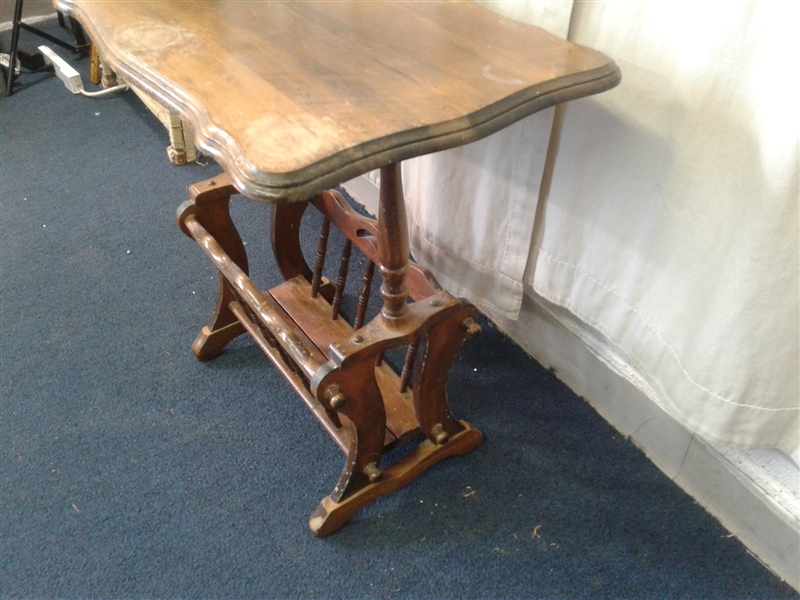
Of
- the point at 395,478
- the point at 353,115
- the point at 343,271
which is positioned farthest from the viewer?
the point at 343,271

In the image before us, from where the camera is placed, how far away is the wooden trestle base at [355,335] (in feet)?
2.68

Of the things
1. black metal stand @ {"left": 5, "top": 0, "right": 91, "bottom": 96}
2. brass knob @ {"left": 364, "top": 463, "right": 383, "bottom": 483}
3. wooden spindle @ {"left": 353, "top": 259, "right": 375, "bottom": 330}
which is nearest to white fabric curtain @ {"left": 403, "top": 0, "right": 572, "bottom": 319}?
wooden spindle @ {"left": 353, "top": 259, "right": 375, "bottom": 330}

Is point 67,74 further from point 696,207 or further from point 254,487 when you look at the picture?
point 696,207

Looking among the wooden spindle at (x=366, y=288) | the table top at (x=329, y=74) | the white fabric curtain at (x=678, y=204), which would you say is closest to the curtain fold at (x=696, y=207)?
the white fabric curtain at (x=678, y=204)

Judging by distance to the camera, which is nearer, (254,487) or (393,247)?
(393,247)

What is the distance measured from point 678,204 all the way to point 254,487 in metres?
0.82

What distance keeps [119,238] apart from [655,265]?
1.33 metres

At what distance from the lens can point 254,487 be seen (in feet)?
3.50

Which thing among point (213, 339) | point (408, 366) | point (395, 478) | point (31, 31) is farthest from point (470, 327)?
point (31, 31)

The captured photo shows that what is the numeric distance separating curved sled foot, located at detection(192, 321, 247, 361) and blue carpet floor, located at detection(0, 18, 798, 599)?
1.0 inches

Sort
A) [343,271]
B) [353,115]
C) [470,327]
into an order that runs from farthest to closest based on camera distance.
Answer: [343,271] < [470,327] < [353,115]

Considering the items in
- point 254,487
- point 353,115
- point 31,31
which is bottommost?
point 254,487

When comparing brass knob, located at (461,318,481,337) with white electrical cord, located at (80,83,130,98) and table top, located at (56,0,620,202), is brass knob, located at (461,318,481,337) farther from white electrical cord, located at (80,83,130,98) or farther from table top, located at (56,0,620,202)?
white electrical cord, located at (80,83,130,98)

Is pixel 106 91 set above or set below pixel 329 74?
below
